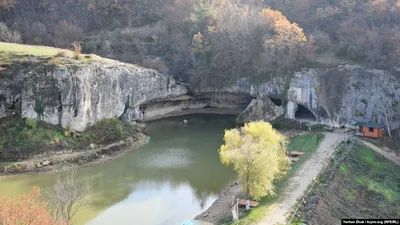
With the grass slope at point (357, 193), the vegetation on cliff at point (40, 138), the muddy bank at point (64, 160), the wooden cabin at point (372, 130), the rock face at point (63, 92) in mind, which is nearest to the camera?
the grass slope at point (357, 193)

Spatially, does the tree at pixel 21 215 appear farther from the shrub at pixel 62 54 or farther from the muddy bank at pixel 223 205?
the shrub at pixel 62 54

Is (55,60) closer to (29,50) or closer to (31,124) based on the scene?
(29,50)

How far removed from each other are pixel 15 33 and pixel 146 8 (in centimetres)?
2006

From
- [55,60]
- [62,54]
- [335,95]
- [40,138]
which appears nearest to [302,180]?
[335,95]

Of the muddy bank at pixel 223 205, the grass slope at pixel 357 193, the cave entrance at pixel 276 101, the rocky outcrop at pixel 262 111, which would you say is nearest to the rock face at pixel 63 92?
the rocky outcrop at pixel 262 111

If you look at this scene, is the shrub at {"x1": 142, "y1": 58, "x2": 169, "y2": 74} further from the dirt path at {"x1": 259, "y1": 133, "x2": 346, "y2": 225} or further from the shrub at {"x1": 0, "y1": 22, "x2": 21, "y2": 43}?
the dirt path at {"x1": 259, "y1": 133, "x2": 346, "y2": 225}

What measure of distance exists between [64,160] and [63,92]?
688cm

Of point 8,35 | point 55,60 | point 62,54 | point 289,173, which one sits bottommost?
point 289,173

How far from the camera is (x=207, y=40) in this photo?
49.6 metres

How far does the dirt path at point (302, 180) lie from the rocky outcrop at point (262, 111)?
7.44 metres

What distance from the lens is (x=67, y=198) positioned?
805 inches

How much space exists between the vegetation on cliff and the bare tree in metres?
4.98

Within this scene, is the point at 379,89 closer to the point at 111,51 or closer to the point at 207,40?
the point at 207,40

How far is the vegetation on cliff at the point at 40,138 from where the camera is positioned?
32875 millimetres
